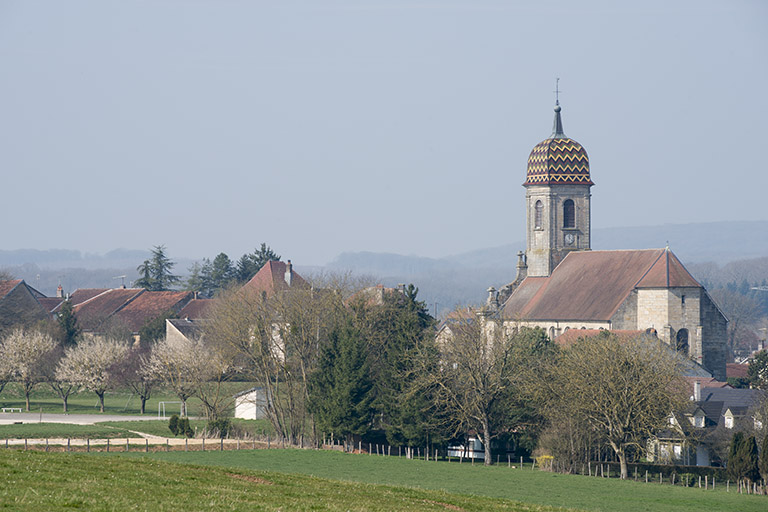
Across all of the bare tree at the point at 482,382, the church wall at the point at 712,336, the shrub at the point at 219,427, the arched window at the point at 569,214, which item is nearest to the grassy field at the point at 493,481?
the bare tree at the point at 482,382

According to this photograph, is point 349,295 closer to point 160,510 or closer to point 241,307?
point 241,307

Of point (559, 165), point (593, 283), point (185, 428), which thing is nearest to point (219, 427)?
point (185, 428)

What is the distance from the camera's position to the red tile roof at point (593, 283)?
82.1 m

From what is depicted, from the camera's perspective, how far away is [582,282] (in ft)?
289

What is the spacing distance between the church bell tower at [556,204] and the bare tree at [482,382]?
122ft

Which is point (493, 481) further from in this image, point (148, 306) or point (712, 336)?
point (148, 306)

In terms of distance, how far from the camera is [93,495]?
69.0 ft

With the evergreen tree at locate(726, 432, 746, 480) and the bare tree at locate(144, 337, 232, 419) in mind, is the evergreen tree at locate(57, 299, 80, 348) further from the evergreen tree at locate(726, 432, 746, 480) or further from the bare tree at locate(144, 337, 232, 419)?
the evergreen tree at locate(726, 432, 746, 480)

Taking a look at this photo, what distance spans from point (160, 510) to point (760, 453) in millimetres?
36455

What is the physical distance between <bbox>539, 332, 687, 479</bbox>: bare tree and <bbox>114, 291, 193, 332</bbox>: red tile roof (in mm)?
57551

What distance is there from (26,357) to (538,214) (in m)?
44.8

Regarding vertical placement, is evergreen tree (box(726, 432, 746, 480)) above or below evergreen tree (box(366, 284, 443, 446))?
below

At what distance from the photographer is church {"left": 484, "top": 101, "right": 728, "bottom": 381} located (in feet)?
265

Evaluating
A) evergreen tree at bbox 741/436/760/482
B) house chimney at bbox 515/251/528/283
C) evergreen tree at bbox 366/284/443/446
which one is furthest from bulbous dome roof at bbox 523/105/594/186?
evergreen tree at bbox 741/436/760/482
